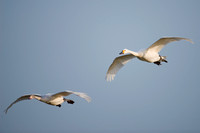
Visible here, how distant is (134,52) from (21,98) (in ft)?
23.3

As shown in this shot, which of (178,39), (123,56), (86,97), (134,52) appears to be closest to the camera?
(86,97)

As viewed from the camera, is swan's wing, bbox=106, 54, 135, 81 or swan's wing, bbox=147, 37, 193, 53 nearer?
swan's wing, bbox=147, 37, 193, 53

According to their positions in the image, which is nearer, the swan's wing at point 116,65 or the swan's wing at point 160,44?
the swan's wing at point 160,44

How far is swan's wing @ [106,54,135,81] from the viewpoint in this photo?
25.1 metres

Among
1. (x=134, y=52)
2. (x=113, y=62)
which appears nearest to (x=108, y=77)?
(x=113, y=62)

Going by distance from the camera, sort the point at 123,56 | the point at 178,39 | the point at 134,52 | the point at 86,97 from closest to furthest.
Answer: the point at 86,97
the point at 178,39
the point at 134,52
the point at 123,56

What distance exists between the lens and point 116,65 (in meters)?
25.4

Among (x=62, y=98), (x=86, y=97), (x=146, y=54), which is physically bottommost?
(x=86, y=97)

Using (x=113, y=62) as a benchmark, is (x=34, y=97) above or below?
below

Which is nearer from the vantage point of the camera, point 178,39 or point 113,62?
point 178,39

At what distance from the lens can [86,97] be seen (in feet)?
62.1

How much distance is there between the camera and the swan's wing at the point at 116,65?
82.3 feet

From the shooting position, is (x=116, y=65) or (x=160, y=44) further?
(x=116, y=65)

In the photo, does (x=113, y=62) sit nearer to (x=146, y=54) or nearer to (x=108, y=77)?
(x=108, y=77)
